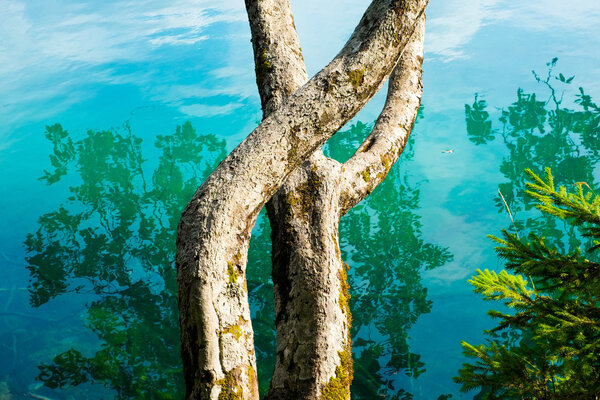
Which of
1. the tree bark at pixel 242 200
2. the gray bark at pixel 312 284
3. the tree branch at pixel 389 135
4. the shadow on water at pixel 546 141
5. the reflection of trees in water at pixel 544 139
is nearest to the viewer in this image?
the tree bark at pixel 242 200

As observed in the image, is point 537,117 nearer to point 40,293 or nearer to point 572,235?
point 572,235

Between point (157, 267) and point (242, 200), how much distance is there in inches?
162

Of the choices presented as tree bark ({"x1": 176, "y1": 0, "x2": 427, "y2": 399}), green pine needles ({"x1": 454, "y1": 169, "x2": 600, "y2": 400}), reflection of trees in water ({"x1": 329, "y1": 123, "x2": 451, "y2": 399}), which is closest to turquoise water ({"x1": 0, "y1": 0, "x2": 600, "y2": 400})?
reflection of trees in water ({"x1": 329, "y1": 123, "x2": 451, "y2": 399})

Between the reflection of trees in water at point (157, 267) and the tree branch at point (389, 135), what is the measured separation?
8.08 ft

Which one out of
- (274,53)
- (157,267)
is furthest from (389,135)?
(157,267)

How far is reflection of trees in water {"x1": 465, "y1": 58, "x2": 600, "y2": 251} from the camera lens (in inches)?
211

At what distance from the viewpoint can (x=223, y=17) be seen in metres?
11.0

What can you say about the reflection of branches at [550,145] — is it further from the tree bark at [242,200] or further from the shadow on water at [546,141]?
the tree bark at [242,200]

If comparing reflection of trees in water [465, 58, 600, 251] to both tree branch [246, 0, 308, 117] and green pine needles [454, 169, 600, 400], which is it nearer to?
green pine needles [454, 169, 600, 400]

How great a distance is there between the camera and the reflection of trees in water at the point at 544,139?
5369mm

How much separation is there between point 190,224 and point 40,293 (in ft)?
14.6

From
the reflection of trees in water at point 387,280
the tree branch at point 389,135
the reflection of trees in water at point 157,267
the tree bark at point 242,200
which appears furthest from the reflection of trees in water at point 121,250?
the tree bark at point 242,200

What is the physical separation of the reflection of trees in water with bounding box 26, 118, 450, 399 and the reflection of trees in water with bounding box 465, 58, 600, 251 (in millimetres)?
1092

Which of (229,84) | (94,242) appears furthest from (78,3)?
(94,242)
